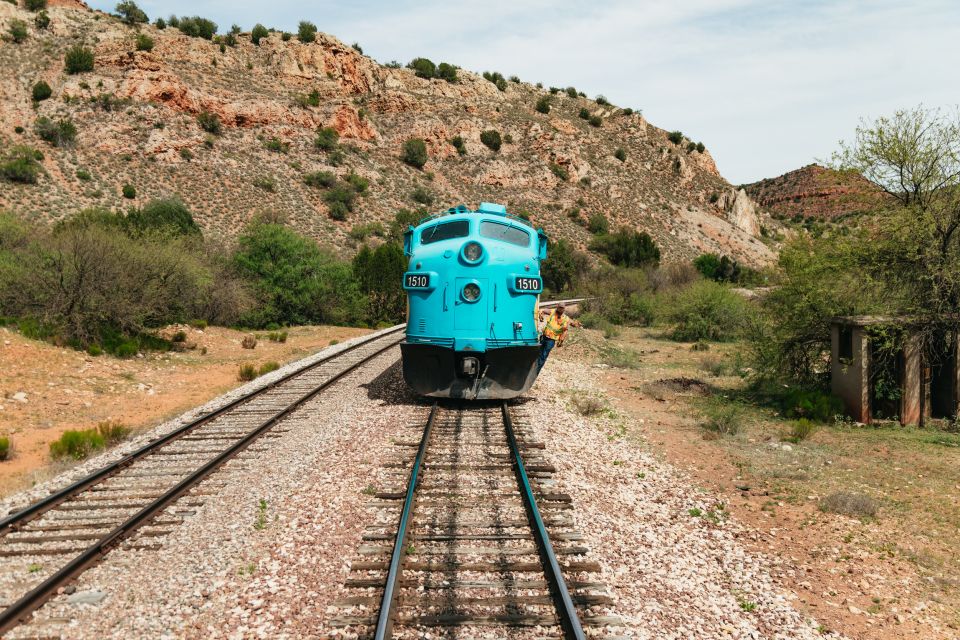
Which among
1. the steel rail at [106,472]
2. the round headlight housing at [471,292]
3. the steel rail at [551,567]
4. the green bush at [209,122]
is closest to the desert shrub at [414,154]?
the green bush at [209,122]

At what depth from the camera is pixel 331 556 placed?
6.08 m

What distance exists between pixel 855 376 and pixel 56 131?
2424 inches

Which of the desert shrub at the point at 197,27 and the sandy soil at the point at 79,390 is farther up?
the desert shrub at the point at 197,27

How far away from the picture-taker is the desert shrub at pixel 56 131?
5234 centimetres

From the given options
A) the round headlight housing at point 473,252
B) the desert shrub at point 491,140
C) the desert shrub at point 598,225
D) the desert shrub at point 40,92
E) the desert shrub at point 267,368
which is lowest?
the desert shrub at point 267,368

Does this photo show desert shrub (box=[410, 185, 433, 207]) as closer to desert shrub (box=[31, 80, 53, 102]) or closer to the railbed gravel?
desert shrub (box=[31, 80, 53, 102])

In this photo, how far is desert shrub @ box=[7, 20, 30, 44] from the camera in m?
62.5

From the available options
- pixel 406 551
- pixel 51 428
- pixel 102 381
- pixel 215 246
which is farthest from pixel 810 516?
pixel 215 246

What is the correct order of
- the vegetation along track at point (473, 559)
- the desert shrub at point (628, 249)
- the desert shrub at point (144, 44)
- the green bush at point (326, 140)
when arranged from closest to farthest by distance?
the vegetation along track at point (473, 559) → the desert shrub at point (628, 249) → the desert shrub at point (144, 44) → the green bush at point (326, 140)

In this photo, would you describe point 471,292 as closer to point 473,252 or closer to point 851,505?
point 473,252

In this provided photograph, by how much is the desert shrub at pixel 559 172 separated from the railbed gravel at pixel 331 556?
71.9 metres

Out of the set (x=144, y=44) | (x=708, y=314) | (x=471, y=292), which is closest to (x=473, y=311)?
(x=471, y=292)

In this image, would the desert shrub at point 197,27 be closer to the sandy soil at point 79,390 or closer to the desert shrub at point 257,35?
the desert shrub at point 257,35

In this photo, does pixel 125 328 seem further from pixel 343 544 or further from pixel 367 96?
pixel 367 96
